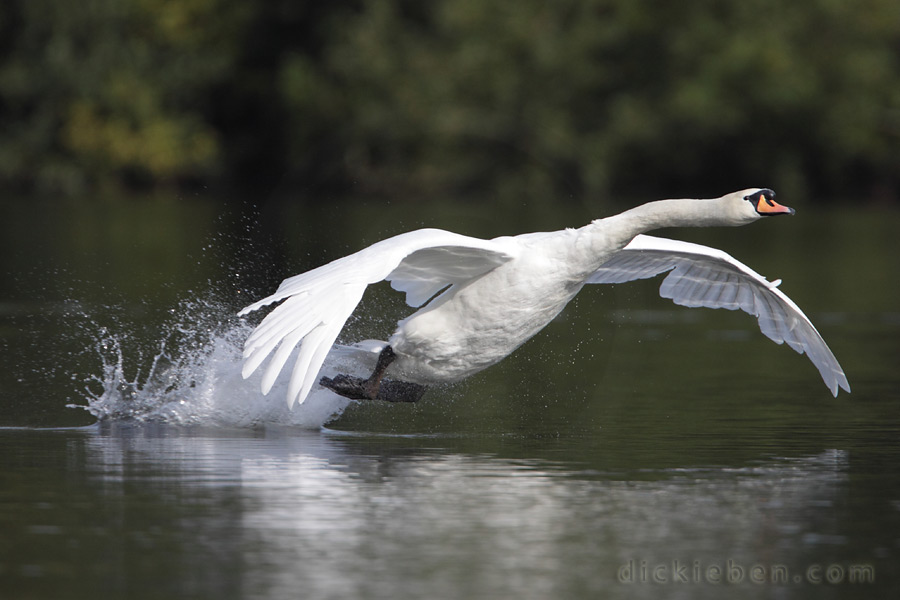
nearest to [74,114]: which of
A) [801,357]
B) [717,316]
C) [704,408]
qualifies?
[717,316]

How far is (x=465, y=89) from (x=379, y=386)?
41.7m

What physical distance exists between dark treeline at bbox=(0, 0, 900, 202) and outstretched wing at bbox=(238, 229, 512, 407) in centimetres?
3425

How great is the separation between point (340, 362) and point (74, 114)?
139 feet

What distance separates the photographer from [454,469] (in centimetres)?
908

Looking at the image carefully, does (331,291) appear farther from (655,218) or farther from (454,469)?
(655,218)

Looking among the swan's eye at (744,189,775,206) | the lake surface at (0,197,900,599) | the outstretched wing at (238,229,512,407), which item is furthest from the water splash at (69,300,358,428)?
the swan's eye at (744,189,775,206)

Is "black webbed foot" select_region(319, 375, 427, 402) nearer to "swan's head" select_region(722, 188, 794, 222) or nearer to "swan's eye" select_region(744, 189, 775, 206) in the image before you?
"swan's head" select_region(722, 188, 794, 222)

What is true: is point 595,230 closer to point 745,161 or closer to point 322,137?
point 322,137

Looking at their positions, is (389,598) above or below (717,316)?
below

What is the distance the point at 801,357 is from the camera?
52.5ft

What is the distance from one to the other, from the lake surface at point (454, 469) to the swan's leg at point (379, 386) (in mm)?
265

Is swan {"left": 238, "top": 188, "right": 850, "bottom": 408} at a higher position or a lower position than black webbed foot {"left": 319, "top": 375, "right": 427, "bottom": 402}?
higher

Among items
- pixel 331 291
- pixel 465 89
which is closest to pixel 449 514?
pixel 331 291

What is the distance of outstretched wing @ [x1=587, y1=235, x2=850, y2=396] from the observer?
11.2m
